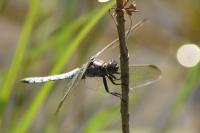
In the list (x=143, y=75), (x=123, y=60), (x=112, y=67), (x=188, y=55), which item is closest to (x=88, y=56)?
(x=188, y=55)

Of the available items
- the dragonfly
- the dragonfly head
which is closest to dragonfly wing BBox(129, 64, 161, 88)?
the dragonfly

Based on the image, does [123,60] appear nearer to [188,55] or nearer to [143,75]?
[143,75]

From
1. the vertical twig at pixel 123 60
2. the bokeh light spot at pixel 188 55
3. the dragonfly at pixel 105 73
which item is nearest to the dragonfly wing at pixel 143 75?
the dragonfly at pixel 105 73

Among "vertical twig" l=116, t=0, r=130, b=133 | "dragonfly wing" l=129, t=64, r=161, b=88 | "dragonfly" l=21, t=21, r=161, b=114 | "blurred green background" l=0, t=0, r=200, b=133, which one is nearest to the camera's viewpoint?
"vertical twig" l=116, t=0, r=130, b=133

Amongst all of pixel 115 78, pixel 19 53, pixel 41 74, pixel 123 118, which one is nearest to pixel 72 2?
pixel 41 74

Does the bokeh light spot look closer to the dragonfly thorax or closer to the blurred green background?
the blurred green background

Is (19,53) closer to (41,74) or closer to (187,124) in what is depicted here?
(41,74)
